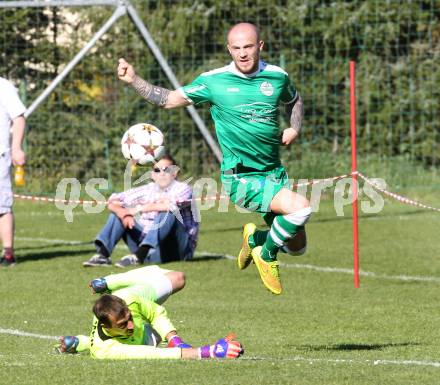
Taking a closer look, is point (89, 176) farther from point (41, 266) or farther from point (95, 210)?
point (41, 266)

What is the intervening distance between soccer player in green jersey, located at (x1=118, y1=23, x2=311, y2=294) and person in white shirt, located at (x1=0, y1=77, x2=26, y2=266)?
172 inches

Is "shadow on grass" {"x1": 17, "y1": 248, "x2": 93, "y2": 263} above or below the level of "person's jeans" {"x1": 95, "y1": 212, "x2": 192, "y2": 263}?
below

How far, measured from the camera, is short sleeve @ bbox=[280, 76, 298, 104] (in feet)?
29.8

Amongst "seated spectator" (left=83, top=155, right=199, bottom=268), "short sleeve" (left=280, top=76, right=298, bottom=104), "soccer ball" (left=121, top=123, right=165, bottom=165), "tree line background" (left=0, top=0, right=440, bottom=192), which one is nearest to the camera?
"short sleeve" (left=280, top=76, right=298, bottom=104)

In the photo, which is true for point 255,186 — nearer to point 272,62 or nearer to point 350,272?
point 350,272

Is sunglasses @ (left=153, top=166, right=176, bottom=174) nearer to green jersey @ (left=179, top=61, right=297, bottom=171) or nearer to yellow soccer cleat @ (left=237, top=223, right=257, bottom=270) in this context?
yellow soccer cleat @ (left=237, top=223, right=257, bottom=270)

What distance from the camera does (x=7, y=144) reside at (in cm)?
1366

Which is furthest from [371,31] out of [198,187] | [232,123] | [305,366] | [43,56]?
[305,366]

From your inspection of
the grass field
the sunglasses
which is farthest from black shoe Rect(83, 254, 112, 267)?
the sunglasses

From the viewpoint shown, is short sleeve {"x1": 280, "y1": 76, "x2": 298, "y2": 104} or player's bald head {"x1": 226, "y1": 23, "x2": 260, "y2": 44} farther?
short sleeve {"x1": 280, "y1": 76, "x2": 298, "y2": 104}

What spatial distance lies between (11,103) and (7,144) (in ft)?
1.74

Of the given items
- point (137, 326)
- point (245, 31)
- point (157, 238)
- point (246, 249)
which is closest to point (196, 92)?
point (245, 31)

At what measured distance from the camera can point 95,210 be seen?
68.0 feet

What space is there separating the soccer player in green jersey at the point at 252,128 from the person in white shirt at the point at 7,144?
4375 millimetres
